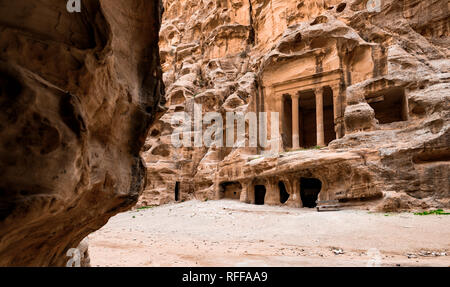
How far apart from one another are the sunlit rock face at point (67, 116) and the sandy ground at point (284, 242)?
3.65 meters

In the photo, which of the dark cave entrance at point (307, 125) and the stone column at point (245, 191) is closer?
the stone column at point (245, 191)

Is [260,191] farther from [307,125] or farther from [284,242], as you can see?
[284,242]

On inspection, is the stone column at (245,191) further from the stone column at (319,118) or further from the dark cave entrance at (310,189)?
the stone column at (319,118)

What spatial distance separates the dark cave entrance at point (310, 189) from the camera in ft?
80.2

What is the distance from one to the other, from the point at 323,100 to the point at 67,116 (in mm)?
30837

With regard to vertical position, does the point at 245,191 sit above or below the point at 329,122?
below

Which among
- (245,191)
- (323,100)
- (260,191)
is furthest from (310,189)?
(323,100)

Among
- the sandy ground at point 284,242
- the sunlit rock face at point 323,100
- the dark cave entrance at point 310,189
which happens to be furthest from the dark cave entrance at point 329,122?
the sandy ground at point 284,242

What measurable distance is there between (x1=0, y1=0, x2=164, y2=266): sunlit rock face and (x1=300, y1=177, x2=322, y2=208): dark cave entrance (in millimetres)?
21770

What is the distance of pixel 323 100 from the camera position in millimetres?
30938

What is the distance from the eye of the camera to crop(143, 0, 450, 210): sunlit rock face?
15.0 metres

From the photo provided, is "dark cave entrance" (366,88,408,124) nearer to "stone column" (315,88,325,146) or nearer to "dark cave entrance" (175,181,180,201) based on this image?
"stone column" (315,88,325,146)

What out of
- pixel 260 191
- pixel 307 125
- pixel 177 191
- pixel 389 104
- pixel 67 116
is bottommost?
pixel 177 191
